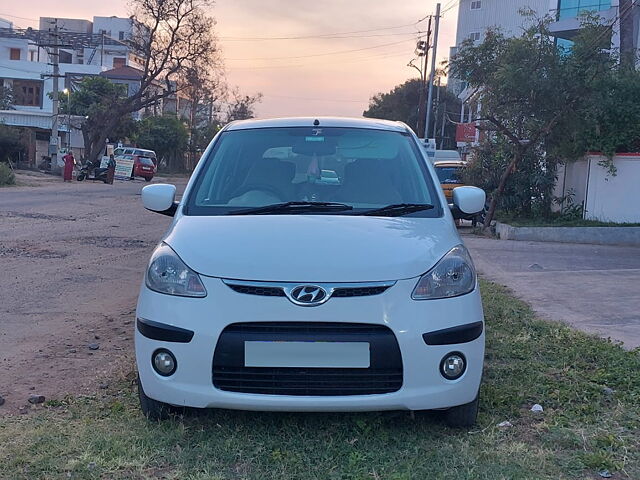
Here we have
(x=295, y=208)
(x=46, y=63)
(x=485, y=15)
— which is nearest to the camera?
(x=295, y=208)

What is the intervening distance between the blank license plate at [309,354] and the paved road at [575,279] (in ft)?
10.3

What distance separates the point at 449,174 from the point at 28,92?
5449cm

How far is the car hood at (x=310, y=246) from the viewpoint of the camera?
11.2ft

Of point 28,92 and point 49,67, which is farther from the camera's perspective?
point 28,92

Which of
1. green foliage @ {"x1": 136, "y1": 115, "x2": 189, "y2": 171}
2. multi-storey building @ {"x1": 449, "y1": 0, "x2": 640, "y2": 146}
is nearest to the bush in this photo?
multi-storey building @ {"x1": 449, "y1": 0, "x2": 640, "y2": 146}

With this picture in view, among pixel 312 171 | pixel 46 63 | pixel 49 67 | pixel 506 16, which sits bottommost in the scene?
pixel 312 171

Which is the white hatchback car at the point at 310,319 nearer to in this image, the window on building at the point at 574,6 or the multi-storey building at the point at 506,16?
the multi-storey building at the point at 506,16

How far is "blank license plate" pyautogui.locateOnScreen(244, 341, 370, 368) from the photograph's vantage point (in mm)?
3328

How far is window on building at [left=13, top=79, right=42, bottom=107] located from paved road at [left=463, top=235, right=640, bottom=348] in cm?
5689

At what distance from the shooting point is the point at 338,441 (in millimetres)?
3586

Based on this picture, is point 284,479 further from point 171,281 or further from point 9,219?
point 9,219

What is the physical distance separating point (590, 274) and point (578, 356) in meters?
4.60

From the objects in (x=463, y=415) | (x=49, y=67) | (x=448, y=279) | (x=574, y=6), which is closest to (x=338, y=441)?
(x=463, y=415)

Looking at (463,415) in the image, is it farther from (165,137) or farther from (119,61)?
(119,61)
